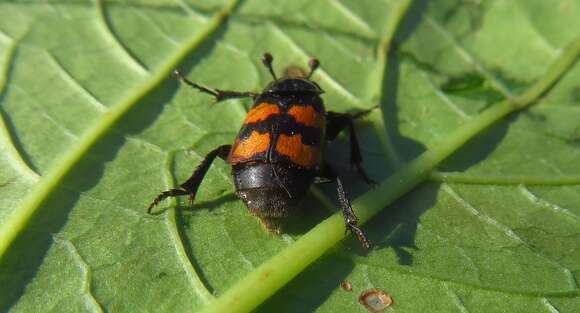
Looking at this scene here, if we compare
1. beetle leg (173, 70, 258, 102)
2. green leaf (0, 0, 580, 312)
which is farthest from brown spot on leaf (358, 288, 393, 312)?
beetle leg (173, 70, 258, 102)

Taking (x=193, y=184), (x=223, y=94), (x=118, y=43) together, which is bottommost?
(x=118, y=43)

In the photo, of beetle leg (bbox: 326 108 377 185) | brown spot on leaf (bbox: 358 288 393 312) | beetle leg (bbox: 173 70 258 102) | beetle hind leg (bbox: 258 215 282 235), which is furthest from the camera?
beetle leg (bbox: 173 70 258 102)

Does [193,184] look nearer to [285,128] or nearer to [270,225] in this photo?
[270,225]

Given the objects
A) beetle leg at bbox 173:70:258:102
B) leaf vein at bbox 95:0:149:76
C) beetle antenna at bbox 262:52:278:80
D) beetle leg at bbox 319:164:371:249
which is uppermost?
beetle antenna at bbox 262:52:278:80

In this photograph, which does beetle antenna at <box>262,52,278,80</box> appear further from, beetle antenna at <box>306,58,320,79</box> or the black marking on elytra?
the black marking on elytra

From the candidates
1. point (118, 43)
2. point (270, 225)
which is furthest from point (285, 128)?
point (118, 43)

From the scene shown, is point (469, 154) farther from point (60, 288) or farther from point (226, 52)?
point (60, 288)

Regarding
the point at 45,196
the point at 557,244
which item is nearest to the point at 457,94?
the point at 557,244

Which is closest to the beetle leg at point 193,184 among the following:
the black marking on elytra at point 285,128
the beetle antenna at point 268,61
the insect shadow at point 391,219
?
the black marking on elytra at point 285,128

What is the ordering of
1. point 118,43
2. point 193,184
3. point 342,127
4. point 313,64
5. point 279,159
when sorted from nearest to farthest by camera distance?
point 279,159
point 193,184
point 342,127
point 313,64
point 118,43
